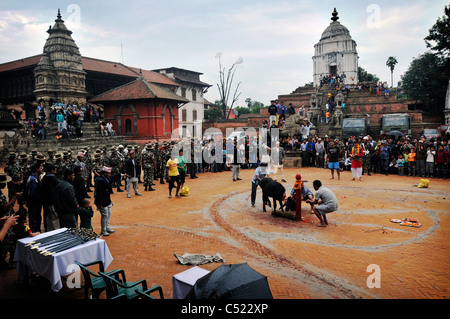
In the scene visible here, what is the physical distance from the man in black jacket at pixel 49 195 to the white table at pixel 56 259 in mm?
1773

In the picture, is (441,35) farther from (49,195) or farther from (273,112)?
(49,195)

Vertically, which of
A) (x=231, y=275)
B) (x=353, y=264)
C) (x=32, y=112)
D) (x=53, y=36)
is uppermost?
(x=53, y=36)

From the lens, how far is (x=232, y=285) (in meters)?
3.57

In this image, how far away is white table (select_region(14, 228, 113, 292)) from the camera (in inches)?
198

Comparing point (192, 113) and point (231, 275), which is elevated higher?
point (192, 113)

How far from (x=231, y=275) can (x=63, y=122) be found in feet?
83.5

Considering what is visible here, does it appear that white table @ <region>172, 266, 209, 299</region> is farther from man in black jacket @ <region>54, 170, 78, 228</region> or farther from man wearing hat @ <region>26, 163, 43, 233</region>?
man wearing hat @ <region>26, 163, 43, 233</region>

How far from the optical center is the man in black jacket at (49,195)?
7.30 metres

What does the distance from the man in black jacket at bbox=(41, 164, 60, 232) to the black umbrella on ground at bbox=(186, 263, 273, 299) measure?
5211 mm

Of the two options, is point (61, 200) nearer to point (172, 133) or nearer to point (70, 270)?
point (70, 270)

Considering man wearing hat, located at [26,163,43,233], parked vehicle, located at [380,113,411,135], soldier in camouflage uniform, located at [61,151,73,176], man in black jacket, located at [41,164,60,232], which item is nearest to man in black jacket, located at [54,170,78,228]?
man in black jacket, located at [41,164,60,232]

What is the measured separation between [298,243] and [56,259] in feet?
18.4
